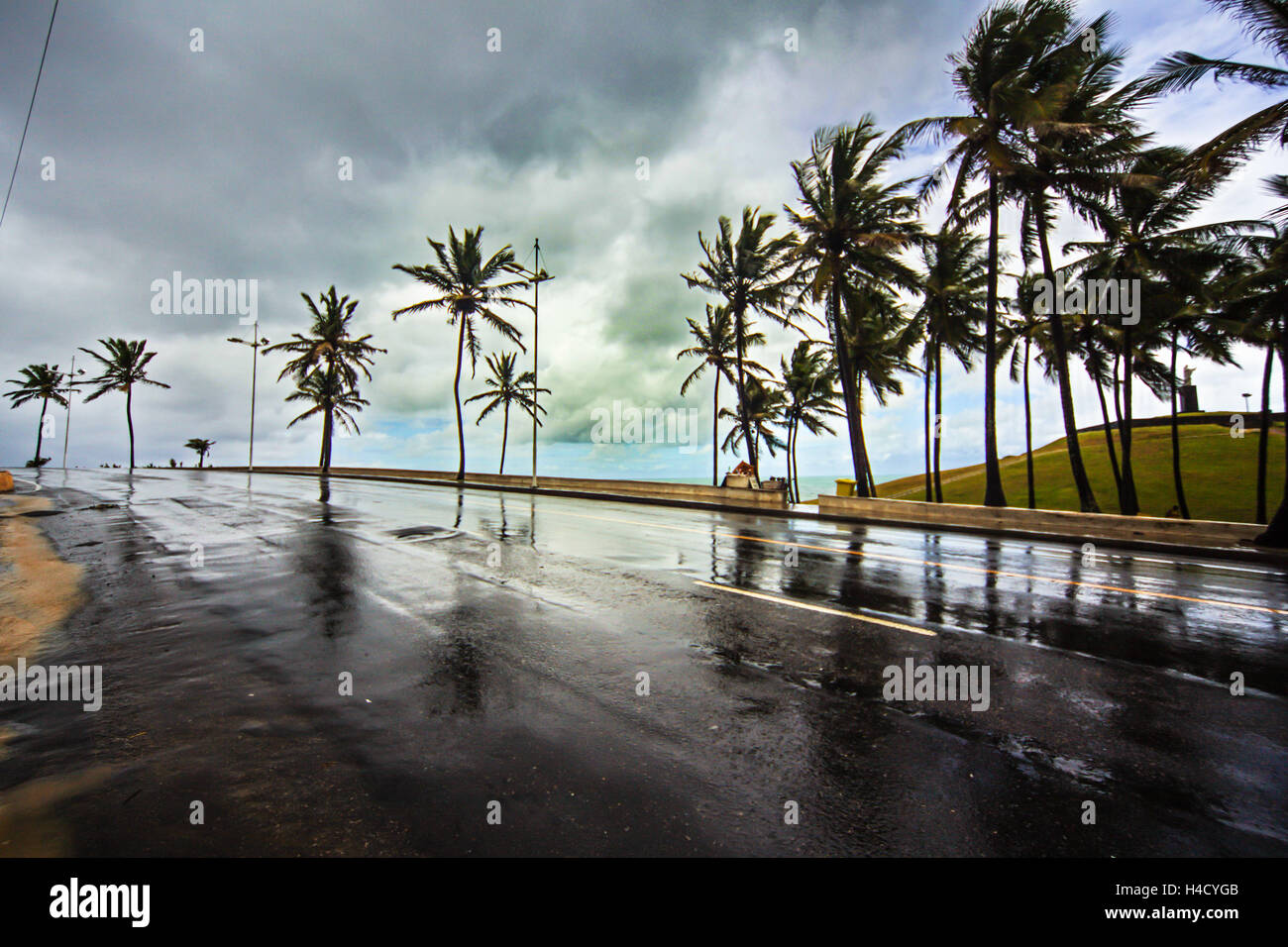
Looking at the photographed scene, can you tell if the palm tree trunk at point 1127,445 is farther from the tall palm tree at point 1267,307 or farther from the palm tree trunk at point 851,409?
the palm tree trunk at point 851,409

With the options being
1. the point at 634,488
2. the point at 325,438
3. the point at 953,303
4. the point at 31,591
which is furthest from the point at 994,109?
the point at 325,438

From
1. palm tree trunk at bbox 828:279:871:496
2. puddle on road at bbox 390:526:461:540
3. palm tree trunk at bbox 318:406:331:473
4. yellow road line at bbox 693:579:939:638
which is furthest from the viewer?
palm tree trunk at bbox 318:406:331:473

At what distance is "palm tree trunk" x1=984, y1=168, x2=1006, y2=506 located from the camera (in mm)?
18578

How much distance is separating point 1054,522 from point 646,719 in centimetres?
1530

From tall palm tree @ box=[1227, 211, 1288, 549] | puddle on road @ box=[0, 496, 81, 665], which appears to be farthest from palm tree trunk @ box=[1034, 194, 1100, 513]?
puddle on road @ box=[0, 496, 81, 665]

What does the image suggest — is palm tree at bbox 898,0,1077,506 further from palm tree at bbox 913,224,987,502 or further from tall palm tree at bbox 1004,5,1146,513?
palm tree at bbox 913,224,987,502

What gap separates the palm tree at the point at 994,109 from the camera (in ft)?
55.1

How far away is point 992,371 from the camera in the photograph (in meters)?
19.3

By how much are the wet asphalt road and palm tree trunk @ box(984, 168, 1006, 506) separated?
444 inches

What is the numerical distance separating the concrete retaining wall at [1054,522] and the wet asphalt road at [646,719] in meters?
5.94

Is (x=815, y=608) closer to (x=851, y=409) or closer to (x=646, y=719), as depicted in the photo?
(x=646, y=719)

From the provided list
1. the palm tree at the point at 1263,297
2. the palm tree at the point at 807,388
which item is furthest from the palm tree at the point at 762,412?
the palm tree at the point at 1263,297

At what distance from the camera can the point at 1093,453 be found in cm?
4638
